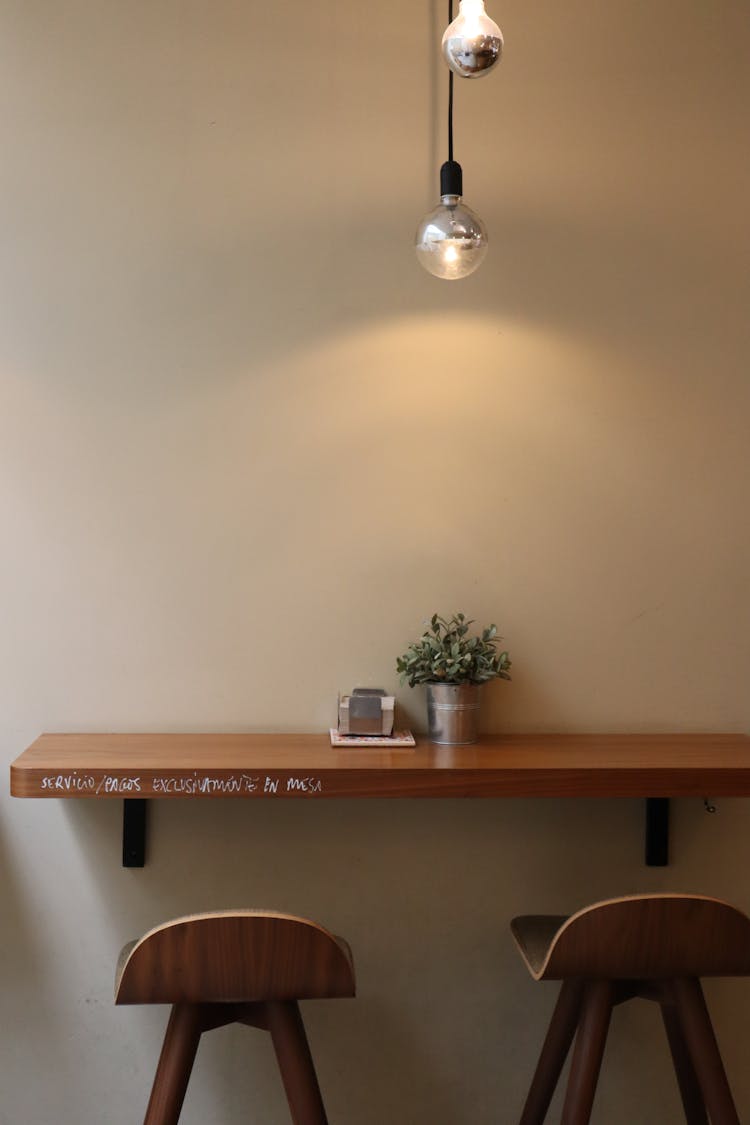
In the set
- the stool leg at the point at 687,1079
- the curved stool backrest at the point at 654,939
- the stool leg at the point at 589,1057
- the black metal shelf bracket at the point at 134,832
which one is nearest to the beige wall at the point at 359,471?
the black metal shelf bracket at the point at 134,832

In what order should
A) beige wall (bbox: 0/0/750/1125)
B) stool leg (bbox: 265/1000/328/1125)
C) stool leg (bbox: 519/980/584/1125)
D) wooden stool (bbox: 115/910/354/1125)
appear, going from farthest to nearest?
beige wall (bbox: 0/0/750/1125) < stool leg (bbox: 519/980/584/1125) < stool leg (bbox: 265/1000/328/1125) < wooden stool (bbox: 115/910/354/1125)

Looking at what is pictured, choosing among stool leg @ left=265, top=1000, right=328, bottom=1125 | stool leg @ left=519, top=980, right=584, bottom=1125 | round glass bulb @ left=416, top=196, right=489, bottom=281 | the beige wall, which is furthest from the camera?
the beige wall

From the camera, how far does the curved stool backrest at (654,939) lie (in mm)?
1804

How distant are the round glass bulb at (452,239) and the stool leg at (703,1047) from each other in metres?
1.43

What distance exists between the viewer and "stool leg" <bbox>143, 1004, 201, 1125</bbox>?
1854 mm

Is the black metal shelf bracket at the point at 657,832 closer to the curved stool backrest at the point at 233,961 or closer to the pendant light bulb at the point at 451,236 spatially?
the curved stool backrest at the point at 233,961

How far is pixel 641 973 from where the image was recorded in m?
1.86

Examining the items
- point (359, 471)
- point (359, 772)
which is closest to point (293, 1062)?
point (359, 772)

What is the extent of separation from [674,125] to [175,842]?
81.2 inches

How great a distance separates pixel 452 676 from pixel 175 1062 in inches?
36.5

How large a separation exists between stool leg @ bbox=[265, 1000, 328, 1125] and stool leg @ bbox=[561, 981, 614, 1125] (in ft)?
1.55

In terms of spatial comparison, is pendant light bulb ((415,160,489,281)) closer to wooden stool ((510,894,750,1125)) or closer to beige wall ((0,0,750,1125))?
beige wall ((0,0,750,1125))

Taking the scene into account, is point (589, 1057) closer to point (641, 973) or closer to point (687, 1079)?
point (641, 973)

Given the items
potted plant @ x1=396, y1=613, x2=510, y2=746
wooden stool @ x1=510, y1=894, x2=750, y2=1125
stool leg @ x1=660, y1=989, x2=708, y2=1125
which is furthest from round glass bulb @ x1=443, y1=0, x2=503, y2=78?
stool leg @ x1=660, y1=989, x2=708, y2=1125
